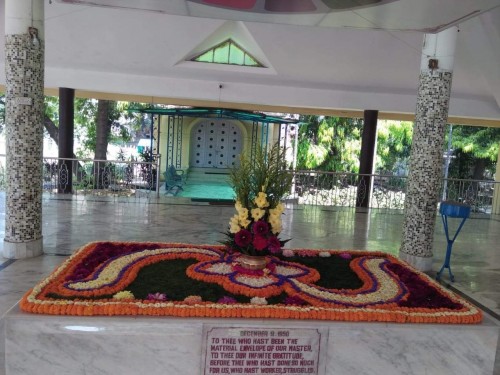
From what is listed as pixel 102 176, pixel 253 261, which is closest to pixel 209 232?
pixel 253 261

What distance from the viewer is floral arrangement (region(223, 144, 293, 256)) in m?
3.09

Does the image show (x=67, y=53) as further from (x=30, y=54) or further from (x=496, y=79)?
(x=496, y=79)

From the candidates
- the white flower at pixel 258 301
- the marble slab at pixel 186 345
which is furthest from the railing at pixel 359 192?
the white flower at pixel 258 301

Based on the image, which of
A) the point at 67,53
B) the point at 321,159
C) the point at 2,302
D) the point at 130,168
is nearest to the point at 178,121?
the point at 130,168

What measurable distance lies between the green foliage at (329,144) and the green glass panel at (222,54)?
8899mm

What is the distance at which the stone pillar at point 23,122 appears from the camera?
14.3 feet

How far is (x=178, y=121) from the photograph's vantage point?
1215 cm

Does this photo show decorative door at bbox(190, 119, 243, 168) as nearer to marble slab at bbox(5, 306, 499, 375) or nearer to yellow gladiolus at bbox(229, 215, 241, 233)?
yellow gladiolus at bbox(229, 215, 241, 233)

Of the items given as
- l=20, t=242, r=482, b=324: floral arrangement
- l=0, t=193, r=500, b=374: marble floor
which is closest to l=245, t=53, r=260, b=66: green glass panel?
l=0, t=193, r=500, b=374: marble floor

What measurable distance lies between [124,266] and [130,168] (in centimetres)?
699

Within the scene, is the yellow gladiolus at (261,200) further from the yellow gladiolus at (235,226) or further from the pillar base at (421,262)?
the pillar base at (421,262)

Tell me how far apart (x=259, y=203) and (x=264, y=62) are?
6.62 m

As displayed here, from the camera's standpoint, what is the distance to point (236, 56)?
9133mm

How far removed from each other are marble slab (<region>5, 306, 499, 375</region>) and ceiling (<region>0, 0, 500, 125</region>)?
186 inches
